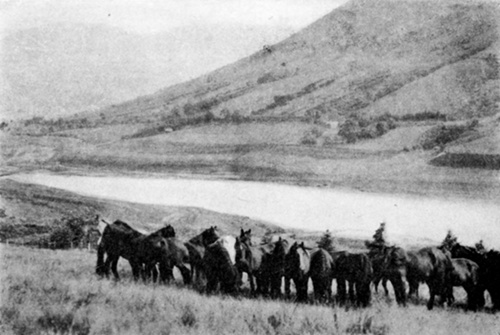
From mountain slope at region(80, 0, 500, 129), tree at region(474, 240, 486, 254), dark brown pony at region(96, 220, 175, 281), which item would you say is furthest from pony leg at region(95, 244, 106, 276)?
tree at region(474, 240, 486, 254)

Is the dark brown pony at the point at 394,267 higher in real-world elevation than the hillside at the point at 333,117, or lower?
lower

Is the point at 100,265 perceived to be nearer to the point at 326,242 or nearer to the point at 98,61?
the point at 326,242

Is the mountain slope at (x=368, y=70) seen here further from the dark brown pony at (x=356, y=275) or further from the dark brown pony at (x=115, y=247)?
the dark brown pony at (x=356, y=275)

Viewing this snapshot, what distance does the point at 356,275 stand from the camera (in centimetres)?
888

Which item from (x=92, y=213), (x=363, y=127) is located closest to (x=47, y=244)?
(x=92, y=213)

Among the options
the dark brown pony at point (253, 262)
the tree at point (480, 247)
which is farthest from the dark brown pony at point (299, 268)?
the tree at point (480, 247)

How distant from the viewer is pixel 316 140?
11445mm

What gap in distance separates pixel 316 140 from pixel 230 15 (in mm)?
3038

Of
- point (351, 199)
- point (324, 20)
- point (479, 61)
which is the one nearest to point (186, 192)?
point (351, 199)

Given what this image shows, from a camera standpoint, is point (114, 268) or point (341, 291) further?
point (114, 268)

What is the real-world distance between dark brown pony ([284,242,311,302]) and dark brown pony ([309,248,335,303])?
113 millimetres

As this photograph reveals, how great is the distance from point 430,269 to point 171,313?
170 inches

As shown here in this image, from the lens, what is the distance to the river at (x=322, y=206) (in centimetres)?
1043

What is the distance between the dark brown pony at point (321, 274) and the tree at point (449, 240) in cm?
258
